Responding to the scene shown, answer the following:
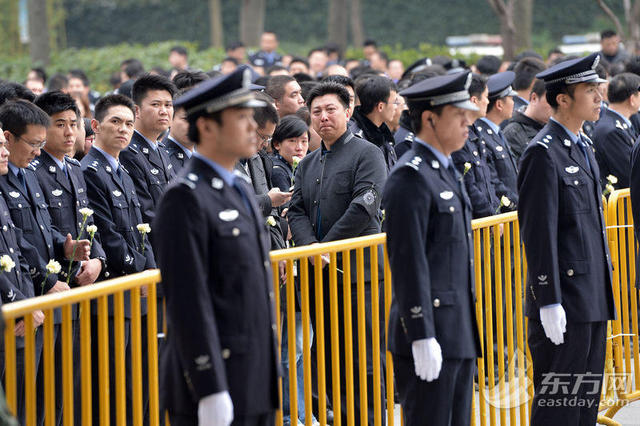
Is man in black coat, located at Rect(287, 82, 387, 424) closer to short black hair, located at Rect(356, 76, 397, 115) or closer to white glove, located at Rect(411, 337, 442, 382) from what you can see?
short black hair, located at Rect(356, 76, 397, 115)

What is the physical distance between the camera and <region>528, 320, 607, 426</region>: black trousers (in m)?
5.16

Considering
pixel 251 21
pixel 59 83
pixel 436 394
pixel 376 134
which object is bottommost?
pixel 436 394

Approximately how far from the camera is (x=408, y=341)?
429 centimetres

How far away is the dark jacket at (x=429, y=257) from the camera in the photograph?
4215 millimetres

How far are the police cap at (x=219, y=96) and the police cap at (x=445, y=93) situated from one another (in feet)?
3.26

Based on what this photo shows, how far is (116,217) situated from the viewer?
587 centimetres

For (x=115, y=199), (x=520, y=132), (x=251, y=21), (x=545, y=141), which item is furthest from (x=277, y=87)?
(x=251, y=21)

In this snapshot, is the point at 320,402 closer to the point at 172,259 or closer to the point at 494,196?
the point at 172,259

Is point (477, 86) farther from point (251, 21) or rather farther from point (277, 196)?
point (251, 21)

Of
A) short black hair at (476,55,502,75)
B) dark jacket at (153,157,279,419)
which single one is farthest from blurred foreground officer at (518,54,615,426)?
short black hair at (476,55,502,75)

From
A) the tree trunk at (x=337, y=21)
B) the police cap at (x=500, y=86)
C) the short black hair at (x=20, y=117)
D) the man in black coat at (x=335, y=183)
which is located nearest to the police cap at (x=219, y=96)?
the short black hair at (x=20, y=117)

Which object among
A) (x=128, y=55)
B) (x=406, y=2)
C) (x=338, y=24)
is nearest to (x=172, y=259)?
(x=128, y=55)

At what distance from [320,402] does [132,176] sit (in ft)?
6.41

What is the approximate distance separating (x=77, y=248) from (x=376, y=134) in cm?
256
